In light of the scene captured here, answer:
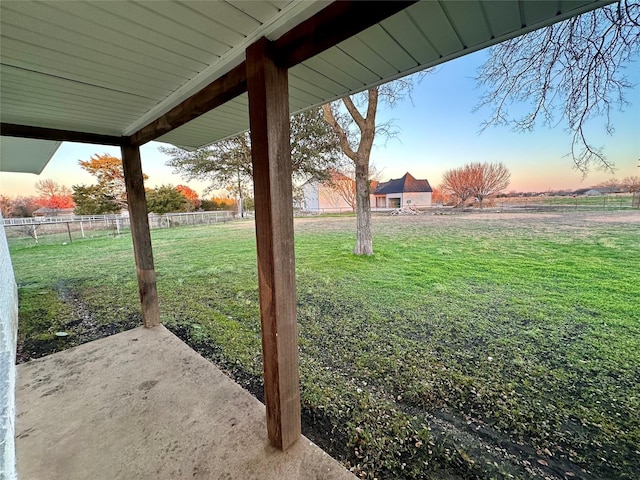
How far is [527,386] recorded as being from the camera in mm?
1879

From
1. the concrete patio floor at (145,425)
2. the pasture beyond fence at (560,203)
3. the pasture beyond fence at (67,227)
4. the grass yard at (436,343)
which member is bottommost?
the grass yard at (436,343)

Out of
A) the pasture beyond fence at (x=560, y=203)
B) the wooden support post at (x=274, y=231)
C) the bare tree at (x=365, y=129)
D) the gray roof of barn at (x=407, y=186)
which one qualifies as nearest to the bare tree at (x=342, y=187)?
the pasture beyond fence at (x=560, y=203)

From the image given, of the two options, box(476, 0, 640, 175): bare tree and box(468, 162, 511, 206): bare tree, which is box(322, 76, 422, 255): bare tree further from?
box(468, 162, 511, 206): bare tree

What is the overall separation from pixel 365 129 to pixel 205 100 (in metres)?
5.07

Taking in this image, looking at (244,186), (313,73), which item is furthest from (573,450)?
(244,186)

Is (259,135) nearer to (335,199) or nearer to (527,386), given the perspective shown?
(527,386)

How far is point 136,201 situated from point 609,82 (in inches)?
198

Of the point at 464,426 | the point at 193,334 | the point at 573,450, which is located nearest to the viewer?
the point at 573,450

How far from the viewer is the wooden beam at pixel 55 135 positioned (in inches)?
78.3

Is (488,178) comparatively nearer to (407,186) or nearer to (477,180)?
(477,180)

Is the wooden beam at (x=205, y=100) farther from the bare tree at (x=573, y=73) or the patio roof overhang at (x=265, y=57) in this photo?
the bare tree at (x=573, y=73)

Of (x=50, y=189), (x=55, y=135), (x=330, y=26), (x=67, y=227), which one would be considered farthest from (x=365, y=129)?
(x=50, y=189)

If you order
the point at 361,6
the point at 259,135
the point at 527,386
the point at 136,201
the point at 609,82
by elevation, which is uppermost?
the point at 609,82

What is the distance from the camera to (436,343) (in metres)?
2.48
